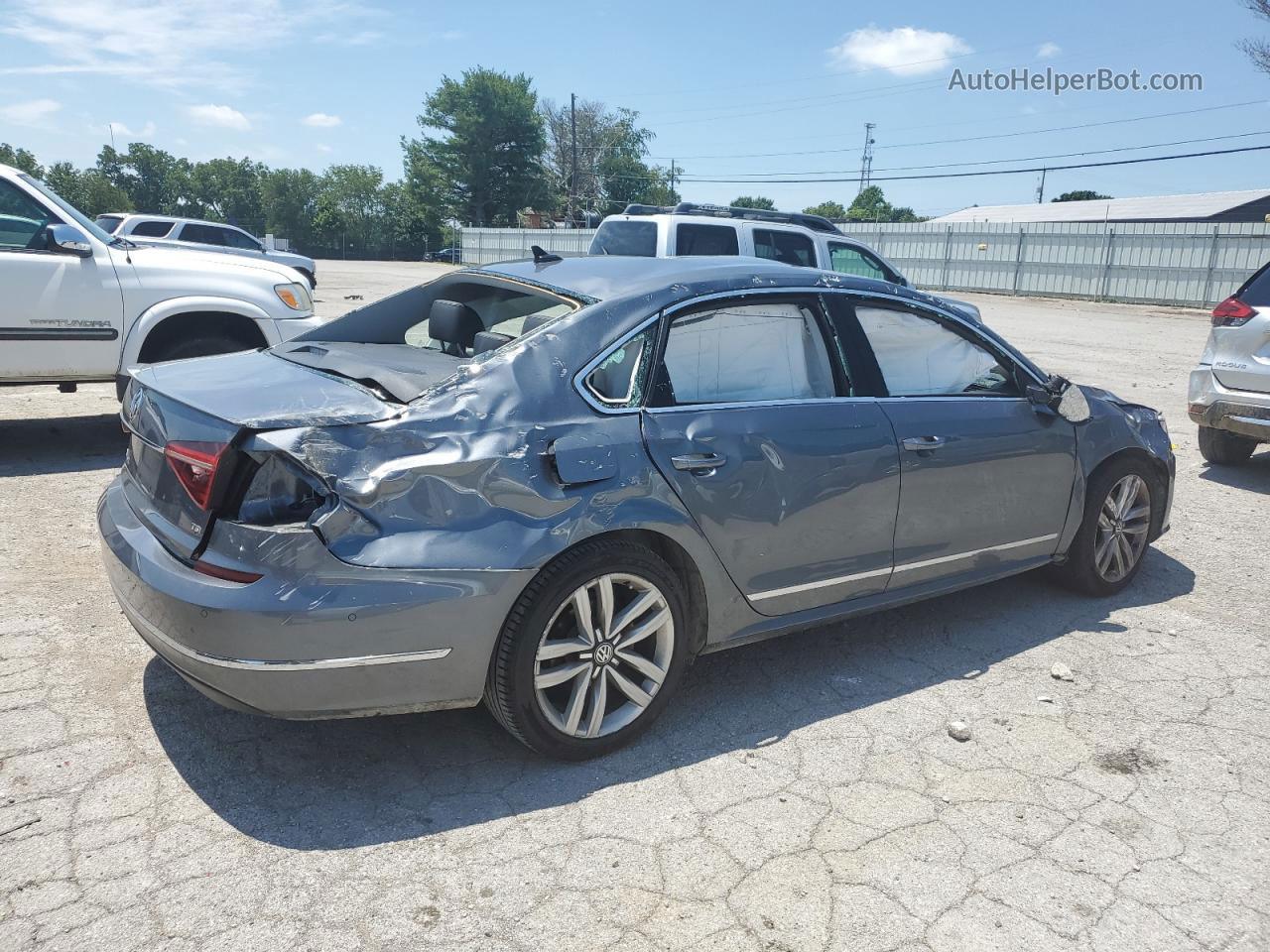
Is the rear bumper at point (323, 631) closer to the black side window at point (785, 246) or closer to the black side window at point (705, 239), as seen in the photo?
the black side window at point (705, 239)

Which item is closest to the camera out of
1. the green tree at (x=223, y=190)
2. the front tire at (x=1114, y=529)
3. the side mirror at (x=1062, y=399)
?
the side mirror at (x=1062, y=399)

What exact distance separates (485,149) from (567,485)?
80.8 m

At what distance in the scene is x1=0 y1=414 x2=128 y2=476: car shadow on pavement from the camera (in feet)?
21.1

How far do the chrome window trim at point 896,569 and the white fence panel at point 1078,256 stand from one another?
2181 centimetres

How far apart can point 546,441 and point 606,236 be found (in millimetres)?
8620

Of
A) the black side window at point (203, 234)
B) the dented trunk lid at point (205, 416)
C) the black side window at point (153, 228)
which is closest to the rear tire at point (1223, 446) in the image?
the dented trunk lid at point (205, 416)

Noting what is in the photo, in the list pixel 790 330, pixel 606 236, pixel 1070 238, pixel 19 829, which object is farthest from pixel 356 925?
pixel 1070 238

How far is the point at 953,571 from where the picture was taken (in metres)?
4.03

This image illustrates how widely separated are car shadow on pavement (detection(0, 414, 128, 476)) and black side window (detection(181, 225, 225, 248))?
12.5 m

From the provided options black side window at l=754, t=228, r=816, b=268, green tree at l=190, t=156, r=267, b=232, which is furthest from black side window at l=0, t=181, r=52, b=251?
green tree at l=190, t=156, r=267, b=232

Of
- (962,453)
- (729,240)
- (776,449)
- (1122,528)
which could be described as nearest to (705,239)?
(729,240)

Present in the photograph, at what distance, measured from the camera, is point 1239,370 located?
695cm

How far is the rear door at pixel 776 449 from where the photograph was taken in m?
3.20

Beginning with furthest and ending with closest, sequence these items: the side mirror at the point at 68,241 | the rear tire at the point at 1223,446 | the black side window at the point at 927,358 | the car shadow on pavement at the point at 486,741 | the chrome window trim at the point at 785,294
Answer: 1. the rear tire at the point at 1223,446
2. the side mirror at the point at 68,241
3. the black side window at the point at 927,358
4. the chrome window trim at the point at 785,294
5. the car shadow on pavement at the point at 486,741
